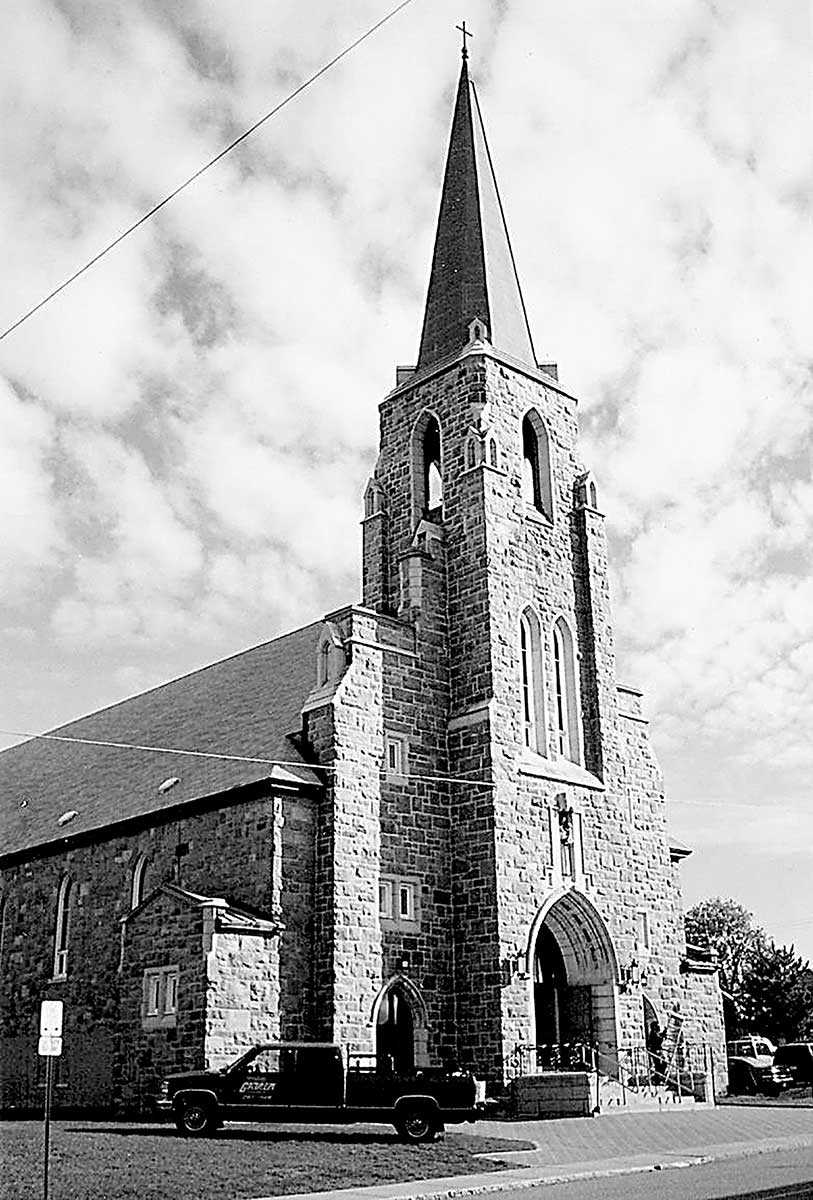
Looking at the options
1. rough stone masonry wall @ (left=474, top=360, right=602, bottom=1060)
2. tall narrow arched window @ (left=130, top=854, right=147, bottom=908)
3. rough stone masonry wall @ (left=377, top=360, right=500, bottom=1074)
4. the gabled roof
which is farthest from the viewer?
tall narrow arched window @ (left=130, top=854, right=147, bottom=908)

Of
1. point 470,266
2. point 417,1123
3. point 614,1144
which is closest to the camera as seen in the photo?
point 417,1123

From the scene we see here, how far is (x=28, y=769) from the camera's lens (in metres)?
44.2

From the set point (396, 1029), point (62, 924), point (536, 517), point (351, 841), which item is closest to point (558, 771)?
point (351, 841)

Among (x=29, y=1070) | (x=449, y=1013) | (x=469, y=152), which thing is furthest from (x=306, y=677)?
(x=469, y=152)

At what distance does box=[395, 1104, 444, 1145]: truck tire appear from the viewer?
21.8 meters

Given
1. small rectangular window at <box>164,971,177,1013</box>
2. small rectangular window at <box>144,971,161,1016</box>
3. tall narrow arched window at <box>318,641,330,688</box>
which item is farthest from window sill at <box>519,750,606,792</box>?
small rectangular window at <box>144,971,161,1016</box>

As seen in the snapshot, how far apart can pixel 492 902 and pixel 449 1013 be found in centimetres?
275

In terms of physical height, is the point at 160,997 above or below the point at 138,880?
below

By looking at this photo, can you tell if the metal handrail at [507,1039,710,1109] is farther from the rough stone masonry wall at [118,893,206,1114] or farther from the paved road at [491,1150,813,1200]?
the paved road at [491,1150,813,1200]

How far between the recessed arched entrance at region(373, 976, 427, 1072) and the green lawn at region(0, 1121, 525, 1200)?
18.6 feet

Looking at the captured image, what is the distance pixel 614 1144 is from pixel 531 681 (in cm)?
1378

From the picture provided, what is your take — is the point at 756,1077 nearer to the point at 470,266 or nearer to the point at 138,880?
the point at 138,880

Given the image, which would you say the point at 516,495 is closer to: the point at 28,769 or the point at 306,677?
the point at 306,677

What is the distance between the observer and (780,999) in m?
59.7
